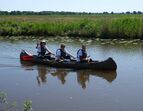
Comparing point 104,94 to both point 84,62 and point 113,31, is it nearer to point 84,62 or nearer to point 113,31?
point 84,62

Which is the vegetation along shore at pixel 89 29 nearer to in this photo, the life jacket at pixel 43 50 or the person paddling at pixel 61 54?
the life jacket at pixel 43 50

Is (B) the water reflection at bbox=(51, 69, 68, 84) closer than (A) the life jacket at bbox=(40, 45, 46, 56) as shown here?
Yes

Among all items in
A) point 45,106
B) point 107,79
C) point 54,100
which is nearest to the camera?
point 45,106

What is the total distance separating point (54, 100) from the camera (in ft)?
38.6

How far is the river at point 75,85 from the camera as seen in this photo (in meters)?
→ 11.2

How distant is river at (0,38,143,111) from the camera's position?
1125 cm

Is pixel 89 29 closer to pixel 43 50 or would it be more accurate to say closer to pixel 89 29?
pixel 89 29

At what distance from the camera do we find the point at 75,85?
14.2m

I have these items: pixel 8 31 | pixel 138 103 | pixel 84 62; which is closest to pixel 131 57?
pixel 84 62

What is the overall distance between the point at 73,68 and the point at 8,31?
18294mm

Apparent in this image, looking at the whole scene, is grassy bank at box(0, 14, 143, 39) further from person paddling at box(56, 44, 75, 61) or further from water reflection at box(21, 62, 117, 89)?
water reflection at box(21, 62, 117, 89)

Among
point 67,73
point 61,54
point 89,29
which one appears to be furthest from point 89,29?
point 67,73

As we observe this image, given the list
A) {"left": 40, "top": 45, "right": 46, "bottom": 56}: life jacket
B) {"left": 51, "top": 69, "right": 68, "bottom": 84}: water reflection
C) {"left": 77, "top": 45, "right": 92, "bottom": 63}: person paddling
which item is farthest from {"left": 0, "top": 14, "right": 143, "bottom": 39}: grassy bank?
{"left": 51, "top": 69, "right": 68, "bottom": 84}: water reflection

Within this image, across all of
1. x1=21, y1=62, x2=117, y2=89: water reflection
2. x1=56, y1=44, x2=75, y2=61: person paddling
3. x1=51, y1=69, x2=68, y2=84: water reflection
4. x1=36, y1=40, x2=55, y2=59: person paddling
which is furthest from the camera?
x1=36, y1=40, x2=55, y2=59: person paddling
